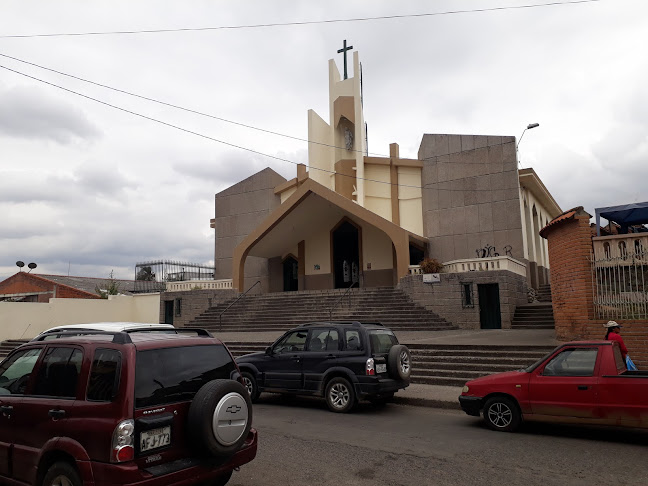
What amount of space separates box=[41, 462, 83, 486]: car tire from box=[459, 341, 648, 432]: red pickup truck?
5.55 meters

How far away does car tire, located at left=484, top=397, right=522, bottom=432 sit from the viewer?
709 cm

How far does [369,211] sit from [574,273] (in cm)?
1179

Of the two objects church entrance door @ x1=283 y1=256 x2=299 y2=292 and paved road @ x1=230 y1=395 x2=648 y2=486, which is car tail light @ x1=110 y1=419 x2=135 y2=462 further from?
church entrance door @ x1=283 y1=256 x2=299 y2=292

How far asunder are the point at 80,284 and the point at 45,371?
35.2 meters

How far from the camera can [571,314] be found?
39.1ft

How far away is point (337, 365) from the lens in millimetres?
8797

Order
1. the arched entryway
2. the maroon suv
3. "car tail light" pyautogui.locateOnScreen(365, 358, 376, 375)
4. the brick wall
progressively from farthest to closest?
the arched entryway, the brick wall, "car tail light" pyautogui.locateOnScreen(365, 358, 376, 375), the maroon suv

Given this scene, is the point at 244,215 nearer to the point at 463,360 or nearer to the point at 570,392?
the point at 463,360

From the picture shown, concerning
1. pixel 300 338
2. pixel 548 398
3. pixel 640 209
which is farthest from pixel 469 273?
pixel 548 398

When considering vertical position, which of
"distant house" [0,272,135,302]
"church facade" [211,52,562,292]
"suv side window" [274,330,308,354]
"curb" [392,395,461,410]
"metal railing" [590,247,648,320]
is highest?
"church facade" [211,52,562,292]

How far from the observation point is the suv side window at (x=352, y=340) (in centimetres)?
876

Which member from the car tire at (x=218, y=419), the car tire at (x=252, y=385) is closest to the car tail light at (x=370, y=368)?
the car tire at (x=252, y=385)

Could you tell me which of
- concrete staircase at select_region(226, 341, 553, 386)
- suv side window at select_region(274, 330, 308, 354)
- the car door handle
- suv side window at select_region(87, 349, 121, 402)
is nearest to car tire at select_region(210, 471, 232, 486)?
suv side window at select_region(87, 349, 121, 402)

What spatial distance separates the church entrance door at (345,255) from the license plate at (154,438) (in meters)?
24.4
